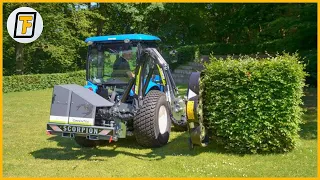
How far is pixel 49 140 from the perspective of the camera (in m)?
8.32

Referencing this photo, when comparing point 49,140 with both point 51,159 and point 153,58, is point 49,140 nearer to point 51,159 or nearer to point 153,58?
point 51,159

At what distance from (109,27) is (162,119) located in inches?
1017

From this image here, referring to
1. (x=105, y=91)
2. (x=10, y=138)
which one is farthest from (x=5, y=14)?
(x=105, y=91)

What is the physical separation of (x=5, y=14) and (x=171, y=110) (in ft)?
67.6

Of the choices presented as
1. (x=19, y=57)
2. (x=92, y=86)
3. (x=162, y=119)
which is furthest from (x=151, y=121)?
(x=19, y=57)

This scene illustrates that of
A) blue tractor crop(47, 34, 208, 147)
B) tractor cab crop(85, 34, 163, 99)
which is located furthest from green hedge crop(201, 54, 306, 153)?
tractor cab crop(85, 34, 163, 99)

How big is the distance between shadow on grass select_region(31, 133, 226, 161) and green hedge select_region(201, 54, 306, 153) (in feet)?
2.18

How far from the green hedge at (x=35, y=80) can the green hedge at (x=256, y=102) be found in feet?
62.5

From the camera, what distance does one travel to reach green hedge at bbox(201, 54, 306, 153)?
614 centimetres

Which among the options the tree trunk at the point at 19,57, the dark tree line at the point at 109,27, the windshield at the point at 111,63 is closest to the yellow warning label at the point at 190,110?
the windshield at the point at 111,63

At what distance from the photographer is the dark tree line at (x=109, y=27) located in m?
25.3

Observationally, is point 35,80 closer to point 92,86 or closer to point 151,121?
point 92,86

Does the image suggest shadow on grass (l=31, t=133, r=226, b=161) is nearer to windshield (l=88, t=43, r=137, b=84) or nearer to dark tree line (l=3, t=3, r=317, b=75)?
windshield (l=88, t=43, r=137, b=84)

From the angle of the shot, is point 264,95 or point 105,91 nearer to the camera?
point 264,95
